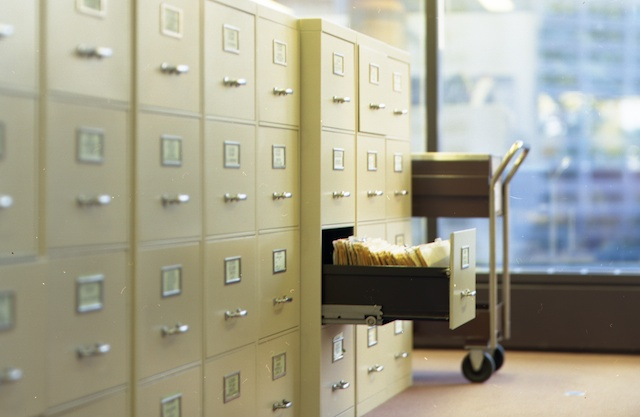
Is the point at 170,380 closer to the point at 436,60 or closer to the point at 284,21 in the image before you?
the point at 284,21

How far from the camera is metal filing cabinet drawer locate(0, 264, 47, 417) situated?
209 centimetres

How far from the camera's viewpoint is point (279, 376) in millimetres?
3531

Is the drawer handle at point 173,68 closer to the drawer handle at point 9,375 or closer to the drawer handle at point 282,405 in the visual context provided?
the drawer handle at point 9,375

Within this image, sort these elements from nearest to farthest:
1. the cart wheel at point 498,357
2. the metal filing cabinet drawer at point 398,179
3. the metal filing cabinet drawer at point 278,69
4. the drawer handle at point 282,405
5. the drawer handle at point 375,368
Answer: the metal filing cabinet drawer at point 278,69
the drawer handle at point 282,405
the drawer handle at point 375,368
the metal filing cabinet drawer at point 398,179
the cart wheel at point 498,357

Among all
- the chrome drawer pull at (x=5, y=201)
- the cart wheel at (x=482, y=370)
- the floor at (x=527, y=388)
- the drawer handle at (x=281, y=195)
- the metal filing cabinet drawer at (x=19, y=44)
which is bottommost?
the floor at (x=527, y=388)

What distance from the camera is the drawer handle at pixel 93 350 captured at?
7.92ft

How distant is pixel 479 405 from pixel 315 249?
3.70 feet

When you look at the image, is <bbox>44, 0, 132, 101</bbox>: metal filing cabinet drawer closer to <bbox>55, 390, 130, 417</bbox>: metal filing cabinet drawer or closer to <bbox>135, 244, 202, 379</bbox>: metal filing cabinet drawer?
<bbox>135, 244, 202, 379</bbox>: metal filing cabinet drawer

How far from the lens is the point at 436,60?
5.82 m

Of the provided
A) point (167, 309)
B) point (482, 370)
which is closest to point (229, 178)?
point (167, 309)

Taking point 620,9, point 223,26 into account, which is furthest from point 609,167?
point 223,26

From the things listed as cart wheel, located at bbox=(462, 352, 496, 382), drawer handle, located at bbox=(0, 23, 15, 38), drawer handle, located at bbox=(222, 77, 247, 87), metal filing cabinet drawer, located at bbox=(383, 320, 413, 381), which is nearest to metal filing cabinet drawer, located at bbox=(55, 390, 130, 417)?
drawer handle, located at bbox=(0, 23, 15, 38)

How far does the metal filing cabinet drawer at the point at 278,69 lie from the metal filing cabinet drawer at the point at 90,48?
0.81 m

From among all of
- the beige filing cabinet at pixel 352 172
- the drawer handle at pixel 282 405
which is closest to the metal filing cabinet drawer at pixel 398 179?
the beige filing cabinet at pixel 352 172
